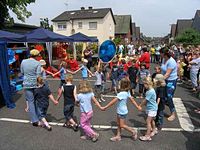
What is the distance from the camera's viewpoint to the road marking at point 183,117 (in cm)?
610

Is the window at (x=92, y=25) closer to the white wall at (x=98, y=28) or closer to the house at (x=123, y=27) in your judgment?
the white wall at (x=98, y=28)

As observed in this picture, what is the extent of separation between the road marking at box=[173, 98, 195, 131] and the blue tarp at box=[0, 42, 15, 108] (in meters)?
5.21

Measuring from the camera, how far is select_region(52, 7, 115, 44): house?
1656 inches

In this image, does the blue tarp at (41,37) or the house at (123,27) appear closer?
the blue tarp at (41,37)

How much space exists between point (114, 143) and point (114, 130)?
0.74 meters

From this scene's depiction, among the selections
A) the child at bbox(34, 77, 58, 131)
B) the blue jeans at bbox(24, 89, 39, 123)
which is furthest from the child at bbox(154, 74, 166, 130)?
the blue jeans at bbox(24, 89, 39, 123)

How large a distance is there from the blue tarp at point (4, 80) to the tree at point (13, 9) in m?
16.1

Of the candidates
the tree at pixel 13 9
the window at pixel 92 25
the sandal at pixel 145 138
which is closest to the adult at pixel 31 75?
the sandal at pixel 145 138

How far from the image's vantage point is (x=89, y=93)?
518cm

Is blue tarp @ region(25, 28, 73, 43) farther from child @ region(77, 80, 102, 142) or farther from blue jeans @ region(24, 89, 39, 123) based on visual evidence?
child @ region(77, 80, 102, 142)

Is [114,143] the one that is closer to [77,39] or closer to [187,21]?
[77,39]

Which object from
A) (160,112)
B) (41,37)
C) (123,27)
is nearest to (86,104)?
(160,112)

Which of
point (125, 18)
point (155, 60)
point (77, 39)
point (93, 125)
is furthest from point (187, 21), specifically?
point (93, 125)

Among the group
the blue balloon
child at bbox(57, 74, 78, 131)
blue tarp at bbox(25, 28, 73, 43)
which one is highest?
blue tarp at bbox(25, 28, 73, 43)
